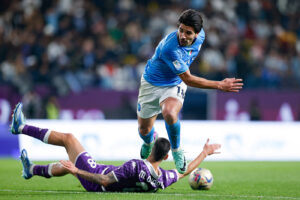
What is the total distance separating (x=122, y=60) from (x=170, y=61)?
35.3 ft

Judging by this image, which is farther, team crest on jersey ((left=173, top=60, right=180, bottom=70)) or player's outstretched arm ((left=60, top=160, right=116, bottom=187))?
team crest on jersey ((left=173, top=60, right=180, bottom=70))

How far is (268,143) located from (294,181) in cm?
645

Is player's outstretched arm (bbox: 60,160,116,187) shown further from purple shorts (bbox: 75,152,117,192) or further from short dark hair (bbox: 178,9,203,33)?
short dark hair (bbox: 178,9,203,33)

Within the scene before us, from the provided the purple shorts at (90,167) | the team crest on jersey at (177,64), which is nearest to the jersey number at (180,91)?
the team crest on jersey at (177,64)

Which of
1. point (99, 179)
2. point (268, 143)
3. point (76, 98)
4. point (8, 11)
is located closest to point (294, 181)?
point (99, 179)

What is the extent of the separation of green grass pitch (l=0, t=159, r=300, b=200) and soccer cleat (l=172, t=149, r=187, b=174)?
13.4 inches

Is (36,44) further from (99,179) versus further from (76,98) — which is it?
(99,179)

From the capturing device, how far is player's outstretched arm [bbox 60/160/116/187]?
7359 mm

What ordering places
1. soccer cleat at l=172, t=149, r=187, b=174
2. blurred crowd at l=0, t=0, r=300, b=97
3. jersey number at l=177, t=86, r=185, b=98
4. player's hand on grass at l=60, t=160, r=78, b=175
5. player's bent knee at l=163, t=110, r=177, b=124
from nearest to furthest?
player's hand on grass at l=60, t=160, r=78, b=175, soccer cleat at l=172, t=149, r=187, b=174, player's bent knee at l=163, t=110, r=177, b=124, jersey number at l=177, t=86, r=185, b=98, blurred crowd at l=0, t=0, r=300, b=97

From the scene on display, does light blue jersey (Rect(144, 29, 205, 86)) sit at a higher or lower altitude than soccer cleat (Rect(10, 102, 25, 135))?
higher

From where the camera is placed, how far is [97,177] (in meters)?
7.67

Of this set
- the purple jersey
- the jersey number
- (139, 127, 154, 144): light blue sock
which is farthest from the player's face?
(139, 127, 154, 144): light blue sock

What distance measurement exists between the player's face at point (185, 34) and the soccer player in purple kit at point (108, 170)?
1.59 metres

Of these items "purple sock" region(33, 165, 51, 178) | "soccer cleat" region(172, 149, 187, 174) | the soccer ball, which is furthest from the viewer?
the soccer ball
